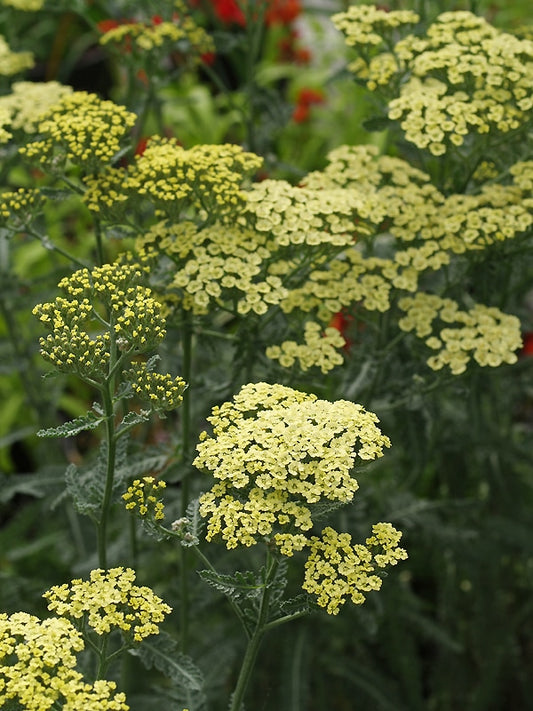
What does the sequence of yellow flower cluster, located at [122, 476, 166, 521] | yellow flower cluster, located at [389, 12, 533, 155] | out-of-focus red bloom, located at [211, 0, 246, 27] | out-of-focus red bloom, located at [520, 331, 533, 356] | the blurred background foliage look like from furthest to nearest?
out-of-focus red bloom, located at [211, 0, 246, 27] → out-of-focus red bloom, located at [520, 331, 533, 356] → the blurred background foliage → yellow flower cluster, located at [389, 12, 533, 155] → yellow flower cluster, located at [122, 476, 166, 521]

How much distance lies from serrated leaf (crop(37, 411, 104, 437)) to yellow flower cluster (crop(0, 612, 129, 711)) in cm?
40

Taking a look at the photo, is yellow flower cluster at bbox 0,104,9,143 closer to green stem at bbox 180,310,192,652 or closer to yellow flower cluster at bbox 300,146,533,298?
green stem at bbox 180,310,192,652

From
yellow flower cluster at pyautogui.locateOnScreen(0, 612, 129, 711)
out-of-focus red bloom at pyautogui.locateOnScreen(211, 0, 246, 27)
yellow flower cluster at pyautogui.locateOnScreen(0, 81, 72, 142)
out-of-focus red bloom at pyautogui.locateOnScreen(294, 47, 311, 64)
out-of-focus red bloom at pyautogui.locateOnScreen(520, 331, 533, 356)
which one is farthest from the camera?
out-of-focus red bloom at pyautogui.locateOnScreen(294, 47, 311, 64)

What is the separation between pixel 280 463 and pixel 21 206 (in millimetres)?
1402

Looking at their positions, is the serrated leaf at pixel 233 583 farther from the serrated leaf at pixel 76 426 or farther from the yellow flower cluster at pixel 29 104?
the yellow flower cluster at pixel 29 104

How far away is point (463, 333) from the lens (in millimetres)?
3072

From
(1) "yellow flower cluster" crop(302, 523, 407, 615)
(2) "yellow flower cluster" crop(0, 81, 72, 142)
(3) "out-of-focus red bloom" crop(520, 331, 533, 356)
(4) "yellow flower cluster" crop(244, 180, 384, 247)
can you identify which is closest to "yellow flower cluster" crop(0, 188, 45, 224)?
(2) "yellow flower cluster" crop(0, 81, 72, 142)

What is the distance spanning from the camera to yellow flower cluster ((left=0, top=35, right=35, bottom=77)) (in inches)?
153

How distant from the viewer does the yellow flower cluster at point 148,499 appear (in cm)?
224

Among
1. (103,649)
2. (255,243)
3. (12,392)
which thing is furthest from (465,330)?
(12,392)

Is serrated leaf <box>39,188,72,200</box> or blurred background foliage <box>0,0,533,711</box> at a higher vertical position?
serrated leaf <box>39,188,72,200</box>

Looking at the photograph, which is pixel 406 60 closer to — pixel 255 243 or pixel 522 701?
pixel 255 243

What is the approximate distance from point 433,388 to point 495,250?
1.58 feet

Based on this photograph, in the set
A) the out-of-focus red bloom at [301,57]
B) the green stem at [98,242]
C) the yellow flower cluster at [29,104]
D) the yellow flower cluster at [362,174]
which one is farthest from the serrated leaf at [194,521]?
the out-of-focus red bloom at [301,57]
